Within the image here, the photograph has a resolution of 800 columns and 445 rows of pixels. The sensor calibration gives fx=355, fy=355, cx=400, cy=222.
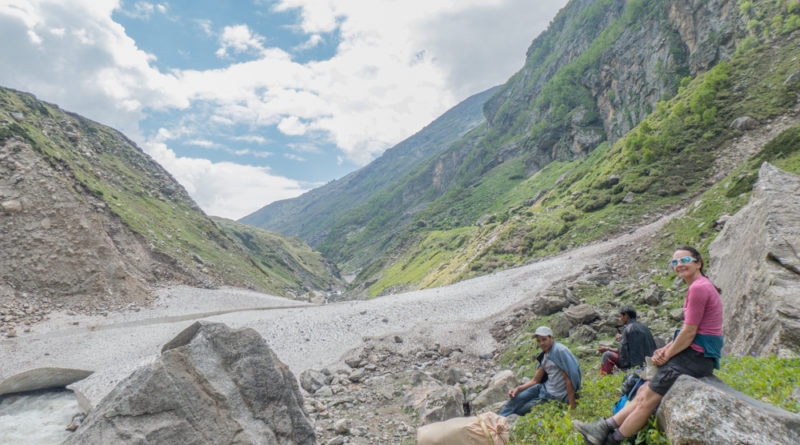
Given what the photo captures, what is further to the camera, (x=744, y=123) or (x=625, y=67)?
(x=625, y=67)

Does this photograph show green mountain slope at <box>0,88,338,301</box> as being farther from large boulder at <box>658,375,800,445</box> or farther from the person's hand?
large boulder at <box>658,375,800,445</box>

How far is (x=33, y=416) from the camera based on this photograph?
1752 centimetres

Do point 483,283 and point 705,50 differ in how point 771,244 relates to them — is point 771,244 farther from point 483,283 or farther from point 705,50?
point 705,50

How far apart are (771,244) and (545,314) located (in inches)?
489

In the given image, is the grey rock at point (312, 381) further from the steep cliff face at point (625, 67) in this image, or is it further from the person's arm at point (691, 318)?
the steep cliff face at point (625, 67)

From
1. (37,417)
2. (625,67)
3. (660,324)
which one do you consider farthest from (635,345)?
(625,67)

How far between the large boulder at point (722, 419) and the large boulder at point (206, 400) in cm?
855

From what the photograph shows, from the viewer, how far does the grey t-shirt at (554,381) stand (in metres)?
8.62

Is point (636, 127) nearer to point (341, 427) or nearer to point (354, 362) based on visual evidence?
point (354, 362)

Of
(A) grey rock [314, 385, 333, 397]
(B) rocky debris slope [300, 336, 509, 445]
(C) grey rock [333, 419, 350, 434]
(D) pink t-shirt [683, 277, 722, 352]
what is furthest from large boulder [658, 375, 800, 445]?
(A) grey rock [314, 385, 333, 397]

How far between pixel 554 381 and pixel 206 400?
27.9ft

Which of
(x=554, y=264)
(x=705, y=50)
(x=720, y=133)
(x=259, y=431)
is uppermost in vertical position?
(x=705, y=50)

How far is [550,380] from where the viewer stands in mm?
8938

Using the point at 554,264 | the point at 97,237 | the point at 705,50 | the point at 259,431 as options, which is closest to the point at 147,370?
the point at 259,431
